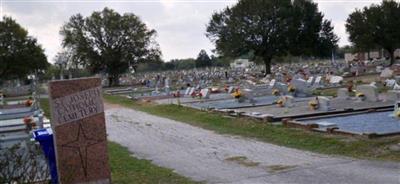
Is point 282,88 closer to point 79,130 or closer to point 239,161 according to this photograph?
point 239,161

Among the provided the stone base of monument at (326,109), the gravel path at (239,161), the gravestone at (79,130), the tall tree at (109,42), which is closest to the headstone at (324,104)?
the stone base of monument at (326,109)

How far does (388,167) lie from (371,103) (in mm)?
11288

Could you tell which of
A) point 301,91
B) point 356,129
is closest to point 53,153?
point 356,129

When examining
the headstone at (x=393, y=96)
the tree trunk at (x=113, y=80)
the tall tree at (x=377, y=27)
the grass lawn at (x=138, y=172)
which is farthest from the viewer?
the tree trunk at (x=113, y=80)

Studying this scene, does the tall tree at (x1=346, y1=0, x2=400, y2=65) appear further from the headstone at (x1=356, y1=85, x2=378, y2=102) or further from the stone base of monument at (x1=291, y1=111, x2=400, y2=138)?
the stone base of monument at (x1=291, y1=111, x2=400, y2=138)

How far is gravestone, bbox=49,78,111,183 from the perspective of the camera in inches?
339

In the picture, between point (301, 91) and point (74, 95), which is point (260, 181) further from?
point (301, 91)

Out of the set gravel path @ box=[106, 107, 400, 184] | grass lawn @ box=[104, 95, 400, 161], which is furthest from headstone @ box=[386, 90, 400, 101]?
gravel path @ box=[106, 107, 400, 184]

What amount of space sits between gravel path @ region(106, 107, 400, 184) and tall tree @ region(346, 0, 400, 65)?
4740cm

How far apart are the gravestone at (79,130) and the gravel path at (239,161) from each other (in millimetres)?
1647

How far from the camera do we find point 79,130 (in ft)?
28.7

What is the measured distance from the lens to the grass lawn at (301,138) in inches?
432

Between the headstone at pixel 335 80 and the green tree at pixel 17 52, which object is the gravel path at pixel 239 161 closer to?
the headstone at pixel 335 80

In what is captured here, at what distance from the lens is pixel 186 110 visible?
23.4 metres
